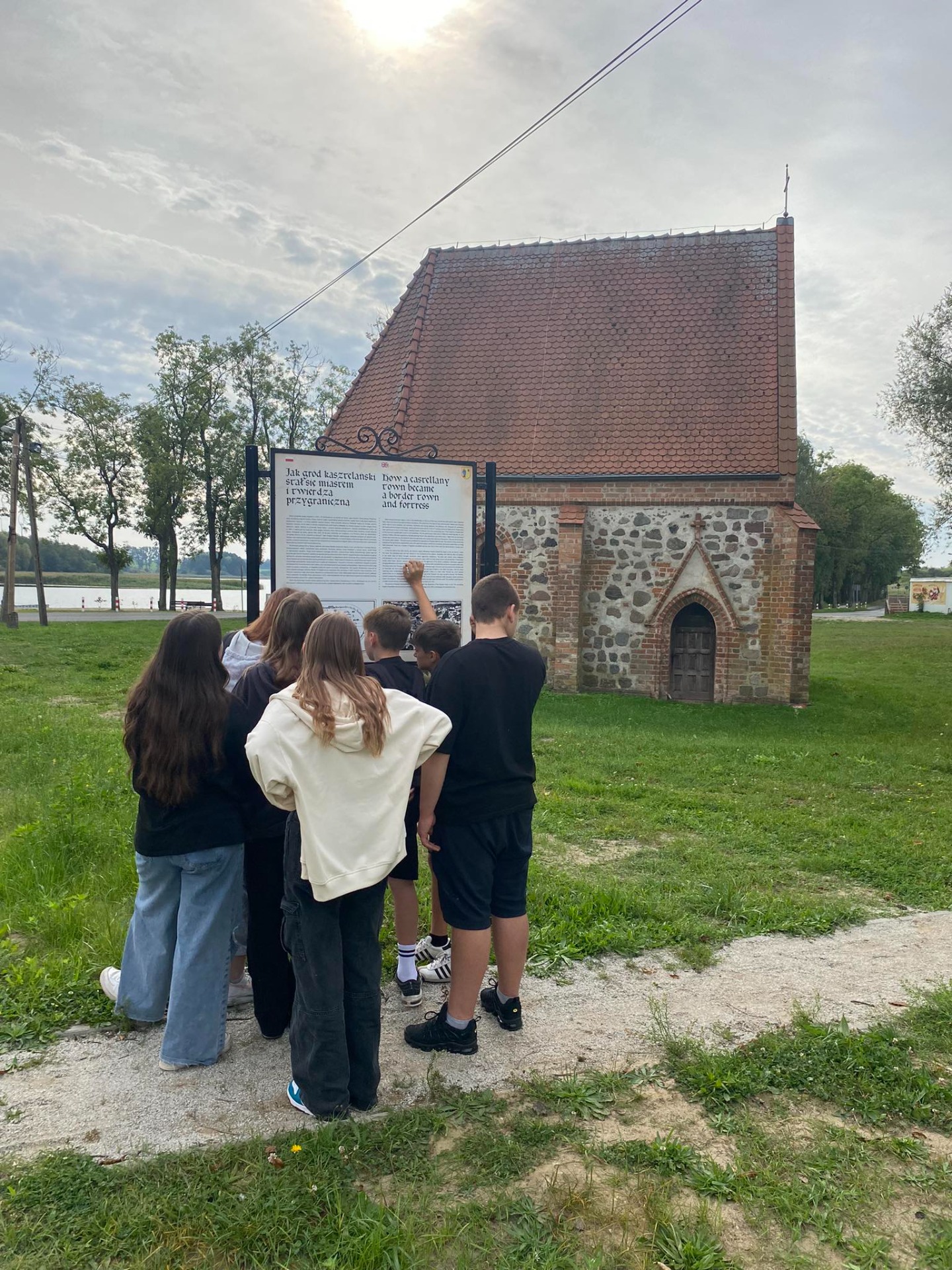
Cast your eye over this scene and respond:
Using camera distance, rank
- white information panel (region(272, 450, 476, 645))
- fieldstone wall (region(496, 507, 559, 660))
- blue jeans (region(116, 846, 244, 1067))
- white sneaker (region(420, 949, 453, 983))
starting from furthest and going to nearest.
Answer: fieldstone wall (region(496, 507, 559, 660)), white information panel (region(272, 450, 476, 645)), white sneaker (region(420, 949, 453, 983)), blue jeans (region(116, 846, 244, 1067))

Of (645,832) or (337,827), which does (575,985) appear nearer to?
(337,827)

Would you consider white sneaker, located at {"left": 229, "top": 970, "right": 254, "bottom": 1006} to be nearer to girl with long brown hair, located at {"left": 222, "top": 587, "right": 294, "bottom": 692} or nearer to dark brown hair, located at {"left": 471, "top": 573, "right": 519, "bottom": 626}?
girl with long brown hair, located at {"left": 222, "top": 587, "right": 294, "bottom": 692}

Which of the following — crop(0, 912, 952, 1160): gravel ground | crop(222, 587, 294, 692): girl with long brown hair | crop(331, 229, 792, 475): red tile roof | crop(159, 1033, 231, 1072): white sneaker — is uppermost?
crop(331, 229, 792, 475): red tile roof

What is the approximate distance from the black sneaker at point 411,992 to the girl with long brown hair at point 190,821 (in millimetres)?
868

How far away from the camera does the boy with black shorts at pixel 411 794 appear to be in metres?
3.68

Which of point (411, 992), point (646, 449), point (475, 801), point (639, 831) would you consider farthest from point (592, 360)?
point (411, 992)

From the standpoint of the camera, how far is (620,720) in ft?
41.8

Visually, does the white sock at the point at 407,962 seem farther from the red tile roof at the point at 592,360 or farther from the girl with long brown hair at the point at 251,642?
the red tile roof at the point at 592,360

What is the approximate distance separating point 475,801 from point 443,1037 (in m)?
1.04

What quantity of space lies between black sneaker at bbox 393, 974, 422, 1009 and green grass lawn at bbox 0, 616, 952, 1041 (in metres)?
0.70

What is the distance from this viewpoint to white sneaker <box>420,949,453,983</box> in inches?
163

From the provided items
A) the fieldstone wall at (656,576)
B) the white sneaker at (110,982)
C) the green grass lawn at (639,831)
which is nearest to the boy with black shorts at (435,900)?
the green grass lawn at (639,831)

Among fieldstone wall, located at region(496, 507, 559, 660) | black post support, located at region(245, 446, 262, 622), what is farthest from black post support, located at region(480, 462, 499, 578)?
fieldstone wall, located at region(496, 507, 559, 660)

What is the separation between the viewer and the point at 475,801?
134 inches
